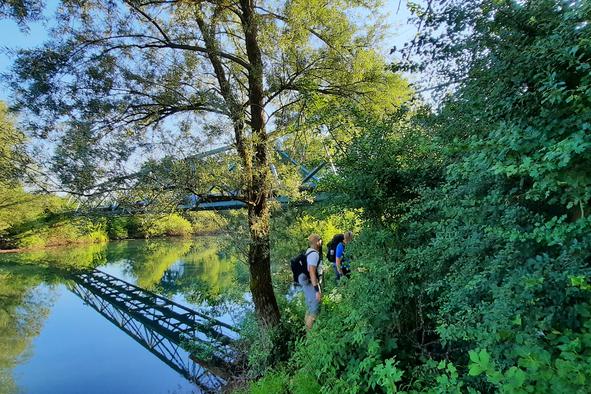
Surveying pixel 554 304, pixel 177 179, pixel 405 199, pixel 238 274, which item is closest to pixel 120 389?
pixel 238 274

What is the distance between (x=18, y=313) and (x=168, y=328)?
21.5ft

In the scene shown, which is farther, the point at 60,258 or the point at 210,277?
the point at 60,258

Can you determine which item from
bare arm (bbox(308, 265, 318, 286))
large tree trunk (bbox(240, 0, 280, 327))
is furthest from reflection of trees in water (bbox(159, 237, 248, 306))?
bare arm (bbox(308, 265, 318, 286))

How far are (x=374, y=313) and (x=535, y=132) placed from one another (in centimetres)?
197

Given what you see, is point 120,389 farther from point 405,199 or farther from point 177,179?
point 405,199

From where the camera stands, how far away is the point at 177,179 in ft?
17.1

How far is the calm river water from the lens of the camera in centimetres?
717

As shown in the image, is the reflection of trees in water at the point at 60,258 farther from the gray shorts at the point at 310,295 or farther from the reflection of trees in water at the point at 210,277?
the gray shorts at the point at 310,295

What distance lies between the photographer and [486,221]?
2.17 metres

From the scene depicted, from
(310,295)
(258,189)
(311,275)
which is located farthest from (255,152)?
(310,295)

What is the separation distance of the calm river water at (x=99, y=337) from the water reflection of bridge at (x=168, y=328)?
42 millimetres

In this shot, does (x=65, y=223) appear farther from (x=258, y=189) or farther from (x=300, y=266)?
(x=300, y=266)

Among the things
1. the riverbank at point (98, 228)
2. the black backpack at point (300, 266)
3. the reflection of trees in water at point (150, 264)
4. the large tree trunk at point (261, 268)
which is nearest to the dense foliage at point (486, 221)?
the black backpack at point (300, 266)

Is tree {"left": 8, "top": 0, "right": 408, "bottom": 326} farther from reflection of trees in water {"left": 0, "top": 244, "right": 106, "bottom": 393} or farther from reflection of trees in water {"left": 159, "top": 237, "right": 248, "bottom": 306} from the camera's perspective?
reflection of trees in water {"left": 0, "top": 244, "right": 106, "bottom": 393}
